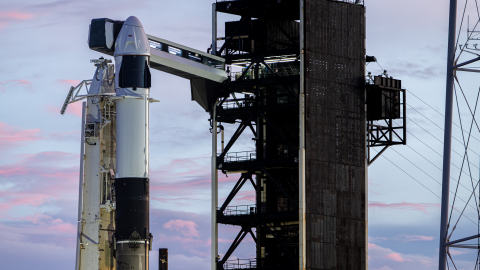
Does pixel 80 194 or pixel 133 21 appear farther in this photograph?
pixel 80 194

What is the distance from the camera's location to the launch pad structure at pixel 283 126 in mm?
82188

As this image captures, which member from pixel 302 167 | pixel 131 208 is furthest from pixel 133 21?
pixel 302 167

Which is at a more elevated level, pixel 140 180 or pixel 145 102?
pixel 145 102

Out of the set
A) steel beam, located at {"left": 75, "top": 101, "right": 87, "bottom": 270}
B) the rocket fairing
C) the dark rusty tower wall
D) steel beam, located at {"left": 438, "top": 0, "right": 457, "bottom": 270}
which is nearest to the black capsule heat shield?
the rocket fairing

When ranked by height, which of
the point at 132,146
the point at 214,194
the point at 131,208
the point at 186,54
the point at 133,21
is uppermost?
the point at 133,21

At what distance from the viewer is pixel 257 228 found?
86000 mm

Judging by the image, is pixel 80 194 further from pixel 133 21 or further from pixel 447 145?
pixel 447 145

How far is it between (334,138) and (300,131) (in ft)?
11.8

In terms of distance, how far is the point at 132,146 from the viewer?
75625 mm

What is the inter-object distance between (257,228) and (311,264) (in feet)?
24.7

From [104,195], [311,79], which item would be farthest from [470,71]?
[104,195]

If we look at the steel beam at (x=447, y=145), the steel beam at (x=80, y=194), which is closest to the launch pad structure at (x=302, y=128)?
the steel beam at (x=80, y=194)

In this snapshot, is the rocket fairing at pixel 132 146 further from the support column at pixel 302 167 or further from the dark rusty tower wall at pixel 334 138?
the dark rusty tower wall at pixel 334 138

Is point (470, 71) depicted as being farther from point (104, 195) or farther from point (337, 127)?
point (104, 195)
